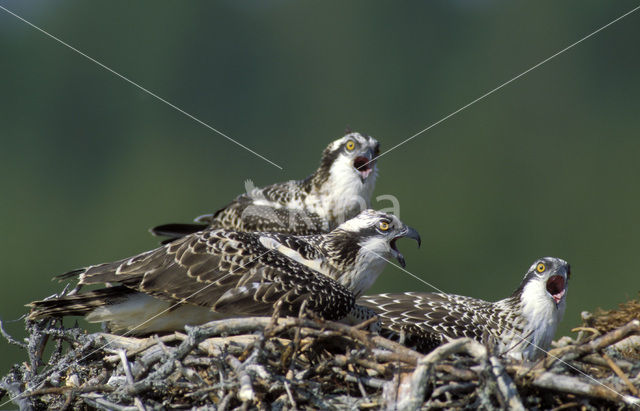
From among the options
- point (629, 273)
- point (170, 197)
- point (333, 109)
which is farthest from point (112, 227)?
point (629, 273)

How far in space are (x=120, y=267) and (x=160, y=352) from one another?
34.7 inches

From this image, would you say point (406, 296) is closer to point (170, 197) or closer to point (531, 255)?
point (531, 255)

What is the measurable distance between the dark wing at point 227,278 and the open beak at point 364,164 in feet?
5.96

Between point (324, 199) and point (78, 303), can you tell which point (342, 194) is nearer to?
point (324, 199)

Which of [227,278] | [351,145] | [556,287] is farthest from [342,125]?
[227,278]

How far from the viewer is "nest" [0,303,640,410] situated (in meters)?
4.20

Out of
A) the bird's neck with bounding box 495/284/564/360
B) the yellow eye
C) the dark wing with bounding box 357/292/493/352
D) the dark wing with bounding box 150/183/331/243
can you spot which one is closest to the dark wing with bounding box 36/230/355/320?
the dark wing with bounding box 357/292/493/352

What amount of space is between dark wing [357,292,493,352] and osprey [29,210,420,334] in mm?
322

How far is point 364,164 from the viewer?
7211mm

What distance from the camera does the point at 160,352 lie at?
187 inches

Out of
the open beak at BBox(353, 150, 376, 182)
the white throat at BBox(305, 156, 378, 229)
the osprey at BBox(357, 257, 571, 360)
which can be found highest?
the open beak at BBox(353, 150, 376, 182)

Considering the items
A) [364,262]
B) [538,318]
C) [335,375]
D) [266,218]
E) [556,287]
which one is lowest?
[335,375]

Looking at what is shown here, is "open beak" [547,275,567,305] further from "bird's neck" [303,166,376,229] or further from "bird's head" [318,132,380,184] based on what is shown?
"bird's head" [318,132,380,184]

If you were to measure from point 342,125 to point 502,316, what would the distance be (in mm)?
29841
